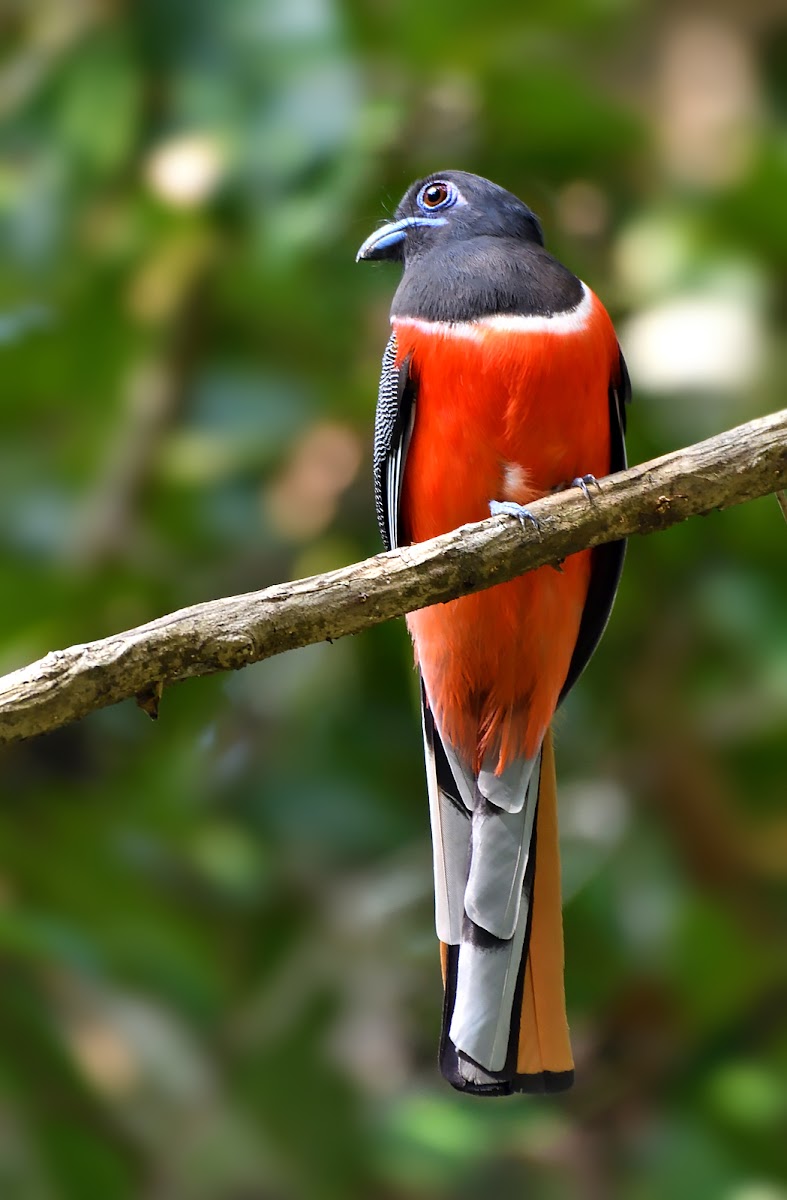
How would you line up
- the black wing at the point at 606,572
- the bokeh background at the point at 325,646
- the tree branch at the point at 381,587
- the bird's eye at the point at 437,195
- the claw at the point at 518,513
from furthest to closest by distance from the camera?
the bokeh background at the point at 325,646 → the bird's eye at the point at 437,195 → the black wing at the point at 606,572 → the claw at the point at 518,513 → the tree branch at the point at 381,587

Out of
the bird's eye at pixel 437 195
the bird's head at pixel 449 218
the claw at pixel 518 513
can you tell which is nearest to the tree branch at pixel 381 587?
the claw at pixel 518 513

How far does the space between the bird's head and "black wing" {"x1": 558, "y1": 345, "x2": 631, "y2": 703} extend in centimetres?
36

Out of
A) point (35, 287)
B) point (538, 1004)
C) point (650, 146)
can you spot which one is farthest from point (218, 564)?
point (538, 1004)

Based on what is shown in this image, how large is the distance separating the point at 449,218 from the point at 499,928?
141 cm

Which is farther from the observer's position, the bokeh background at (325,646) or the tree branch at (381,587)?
the bokeh background at (325,646)

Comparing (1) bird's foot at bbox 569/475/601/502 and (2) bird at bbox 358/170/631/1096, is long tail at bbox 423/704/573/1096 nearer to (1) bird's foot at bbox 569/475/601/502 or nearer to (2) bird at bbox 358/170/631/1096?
(2) bird at bbox 358/170/631/1096

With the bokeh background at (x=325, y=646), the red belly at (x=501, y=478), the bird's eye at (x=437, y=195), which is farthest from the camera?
the bokeh background at (x=325, y=646)

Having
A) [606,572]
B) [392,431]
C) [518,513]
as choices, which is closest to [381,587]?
[518,513]

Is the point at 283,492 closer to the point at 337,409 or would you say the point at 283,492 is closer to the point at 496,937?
the point at 337,409

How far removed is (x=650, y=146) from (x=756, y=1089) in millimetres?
2701

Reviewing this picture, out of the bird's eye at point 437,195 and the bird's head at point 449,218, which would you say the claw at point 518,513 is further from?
the bird's eye at point 437,195

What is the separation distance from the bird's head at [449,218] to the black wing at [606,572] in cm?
36

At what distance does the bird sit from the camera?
8.22 feet

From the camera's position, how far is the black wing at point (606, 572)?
2920 mm
